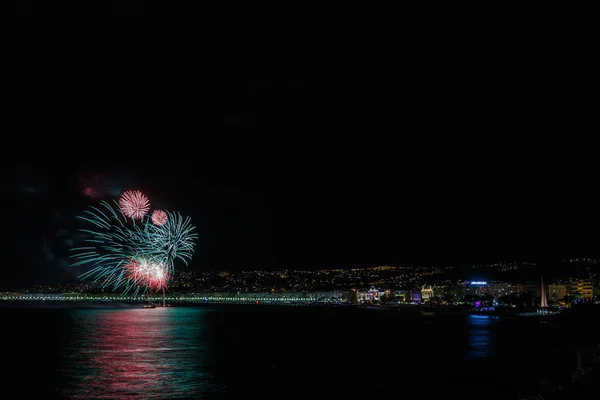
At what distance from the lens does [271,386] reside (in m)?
29.7

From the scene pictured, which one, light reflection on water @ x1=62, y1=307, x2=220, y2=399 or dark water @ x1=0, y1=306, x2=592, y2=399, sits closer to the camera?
light reflection on water @ x1=62, y1=307, x2=220, y2=399

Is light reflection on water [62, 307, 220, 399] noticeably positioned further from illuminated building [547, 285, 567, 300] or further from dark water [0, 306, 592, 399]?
illuminated building [547, 285, 567, 300]

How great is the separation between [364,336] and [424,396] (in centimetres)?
Answer: 3579

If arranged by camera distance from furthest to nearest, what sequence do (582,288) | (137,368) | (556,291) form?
(556,291) < (582,288) < (137,368)

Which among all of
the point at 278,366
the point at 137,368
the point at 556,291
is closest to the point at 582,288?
the point at 556,291

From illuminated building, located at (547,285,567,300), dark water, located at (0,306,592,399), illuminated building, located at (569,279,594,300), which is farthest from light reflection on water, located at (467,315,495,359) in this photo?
illuminated building, located at (547,285,567,300)

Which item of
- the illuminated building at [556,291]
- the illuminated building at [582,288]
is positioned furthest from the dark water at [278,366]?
the illuminated building at [556,291]

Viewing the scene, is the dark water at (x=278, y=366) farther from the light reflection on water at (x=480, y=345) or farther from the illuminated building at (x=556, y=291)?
the illuminated building at (x=556, y=291)

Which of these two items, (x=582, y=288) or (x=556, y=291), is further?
(x=556, y=291)

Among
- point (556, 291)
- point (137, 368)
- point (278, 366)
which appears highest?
point (137, 368)

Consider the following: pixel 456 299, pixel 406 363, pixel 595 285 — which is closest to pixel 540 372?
pixel 406 363

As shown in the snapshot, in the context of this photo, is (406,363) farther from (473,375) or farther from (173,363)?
(173,363)

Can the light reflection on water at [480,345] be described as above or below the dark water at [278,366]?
below

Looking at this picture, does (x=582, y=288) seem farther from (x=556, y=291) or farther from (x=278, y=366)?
(x=278, y=366)
